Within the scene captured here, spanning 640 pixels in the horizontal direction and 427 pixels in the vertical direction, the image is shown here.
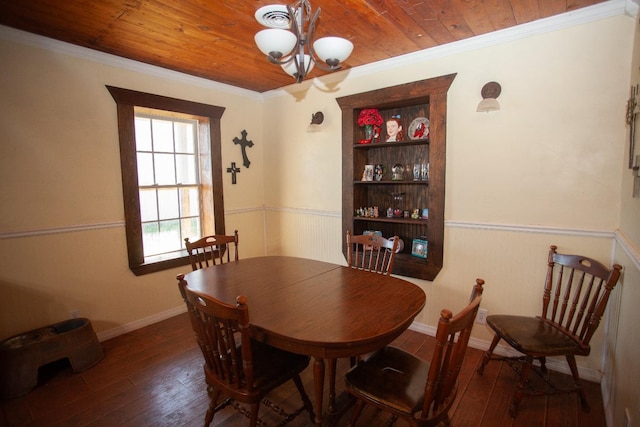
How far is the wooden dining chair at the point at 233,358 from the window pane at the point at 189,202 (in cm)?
214

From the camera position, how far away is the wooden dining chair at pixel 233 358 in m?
1.32

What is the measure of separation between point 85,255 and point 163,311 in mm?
899

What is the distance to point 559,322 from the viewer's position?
2.07m

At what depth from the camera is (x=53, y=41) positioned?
2.41 meters

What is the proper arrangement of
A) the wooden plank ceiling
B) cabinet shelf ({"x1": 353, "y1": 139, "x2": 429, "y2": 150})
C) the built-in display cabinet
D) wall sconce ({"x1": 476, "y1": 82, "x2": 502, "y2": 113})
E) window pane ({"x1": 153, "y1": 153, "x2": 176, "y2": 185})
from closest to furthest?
the wooden plank ceiling < wall sconce ({"x1": 476, "y1": 82, "x2": 502, "y2": 113}) < the built-in display cabinet < cabinet shelf ({"x1": 353, "y1": 139, "x2": 429, "y2": 150}) < window pane ({"x1": 153, "y1": 153, "x2": 176, "y2": 185})

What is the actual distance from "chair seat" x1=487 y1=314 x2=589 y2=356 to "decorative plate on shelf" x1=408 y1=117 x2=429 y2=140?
5.18 ft

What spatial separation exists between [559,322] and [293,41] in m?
2.34

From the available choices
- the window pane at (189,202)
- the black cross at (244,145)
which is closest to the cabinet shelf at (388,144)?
the black cross at (244,145)

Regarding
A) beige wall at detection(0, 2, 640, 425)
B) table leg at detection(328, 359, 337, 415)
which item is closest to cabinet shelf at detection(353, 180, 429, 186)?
beige wall at detection(0, 2, 640, 425)

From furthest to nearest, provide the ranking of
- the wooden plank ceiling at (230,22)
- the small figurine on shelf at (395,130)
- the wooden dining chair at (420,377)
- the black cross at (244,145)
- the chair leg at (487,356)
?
the black cross at (244,145)
the small figurine on shelf at (395,130)
the chair leg at (487,356)
the wooden plank ceiling at (230,22)
the wooden dining chair at (420,377)

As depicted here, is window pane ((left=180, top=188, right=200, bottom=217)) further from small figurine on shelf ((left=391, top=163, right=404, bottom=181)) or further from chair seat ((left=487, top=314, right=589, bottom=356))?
chair seat ((left=487, top=314, right=589, bottom=356))

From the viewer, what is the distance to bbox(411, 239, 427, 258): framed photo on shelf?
2883 mm

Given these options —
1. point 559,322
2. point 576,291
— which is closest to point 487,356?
point 559,322

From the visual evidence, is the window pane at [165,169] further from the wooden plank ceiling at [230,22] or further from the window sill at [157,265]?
the wooden plank ceiling at [230,22]
